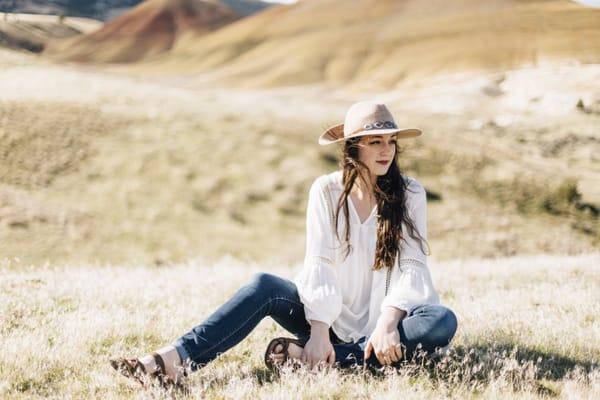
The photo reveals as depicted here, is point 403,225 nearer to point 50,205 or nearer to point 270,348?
point 270,348

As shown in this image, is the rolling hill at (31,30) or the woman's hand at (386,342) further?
the rolling hill at (31,30)

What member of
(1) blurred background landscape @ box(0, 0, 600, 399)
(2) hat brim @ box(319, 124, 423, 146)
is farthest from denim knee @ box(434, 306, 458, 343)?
(2) hat brim @ box(319, 124, 423, 146)

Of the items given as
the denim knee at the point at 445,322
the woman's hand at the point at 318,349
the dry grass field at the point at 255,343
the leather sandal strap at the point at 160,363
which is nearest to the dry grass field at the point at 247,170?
the dry grass field at the point at 255,343

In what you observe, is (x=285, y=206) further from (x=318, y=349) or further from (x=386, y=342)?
(x=386, y=342)

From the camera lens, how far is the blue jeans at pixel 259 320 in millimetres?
4398

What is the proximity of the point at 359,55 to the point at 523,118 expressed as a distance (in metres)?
44.6

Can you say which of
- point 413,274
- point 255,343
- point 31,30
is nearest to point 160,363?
point 255,343

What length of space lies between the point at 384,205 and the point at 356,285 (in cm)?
62

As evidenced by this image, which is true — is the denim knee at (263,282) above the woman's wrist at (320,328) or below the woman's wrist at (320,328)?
above

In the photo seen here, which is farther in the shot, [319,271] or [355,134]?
[319,271]

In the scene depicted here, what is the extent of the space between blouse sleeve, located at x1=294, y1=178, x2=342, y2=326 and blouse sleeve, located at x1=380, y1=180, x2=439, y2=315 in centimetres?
38

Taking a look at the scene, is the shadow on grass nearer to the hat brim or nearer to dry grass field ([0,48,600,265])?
the hat brim

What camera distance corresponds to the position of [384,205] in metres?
4.76

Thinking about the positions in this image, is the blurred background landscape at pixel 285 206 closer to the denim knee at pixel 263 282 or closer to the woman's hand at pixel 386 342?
the woman's hand at pixel 386 342
